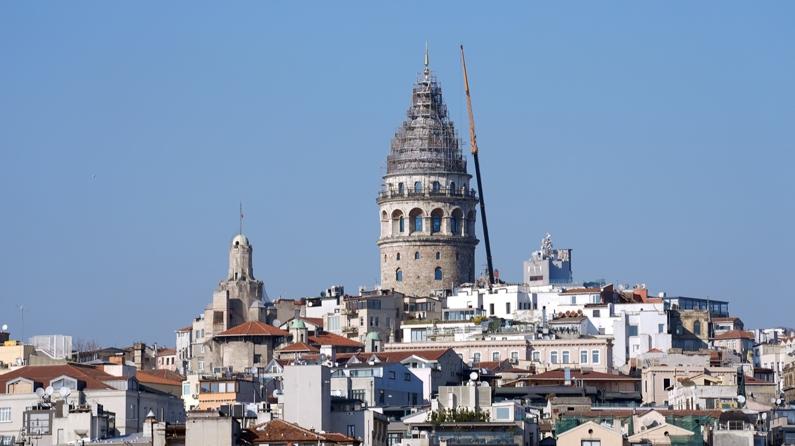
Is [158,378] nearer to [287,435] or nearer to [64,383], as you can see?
[64,383]

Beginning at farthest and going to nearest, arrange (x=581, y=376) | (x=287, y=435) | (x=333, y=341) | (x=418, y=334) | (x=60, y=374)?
(x=418, y=334) → (x=333, y=341) → (x=581, y=376) → (x=60, y=374) → (x=287, y=435)

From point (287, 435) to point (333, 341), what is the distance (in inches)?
2813

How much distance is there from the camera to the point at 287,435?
88.6 m

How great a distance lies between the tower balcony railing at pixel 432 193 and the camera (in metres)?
181

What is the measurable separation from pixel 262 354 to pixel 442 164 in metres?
26.0

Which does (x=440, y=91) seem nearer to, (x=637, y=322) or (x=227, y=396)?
(x=637, y=322)

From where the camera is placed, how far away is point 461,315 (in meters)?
168

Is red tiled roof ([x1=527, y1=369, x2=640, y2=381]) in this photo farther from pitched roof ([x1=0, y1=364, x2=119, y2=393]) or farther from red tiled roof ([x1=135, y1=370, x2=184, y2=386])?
pitched roof ([x1=0, y1=364, x2=119, y2=393])

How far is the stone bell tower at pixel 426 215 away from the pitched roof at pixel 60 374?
49.6 metres

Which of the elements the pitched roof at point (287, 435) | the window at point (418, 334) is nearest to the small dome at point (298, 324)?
the window at point (418, 334)

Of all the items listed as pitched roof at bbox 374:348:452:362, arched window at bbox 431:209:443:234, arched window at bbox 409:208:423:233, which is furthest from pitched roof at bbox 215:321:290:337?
arched window at bbox 431:209:443:234

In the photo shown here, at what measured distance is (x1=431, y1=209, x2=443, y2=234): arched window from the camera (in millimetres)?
180750

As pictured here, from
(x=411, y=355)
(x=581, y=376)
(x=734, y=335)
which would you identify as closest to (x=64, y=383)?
(x=411, y=355)

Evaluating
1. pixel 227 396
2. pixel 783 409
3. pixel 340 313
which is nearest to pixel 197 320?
pixel 340 313
